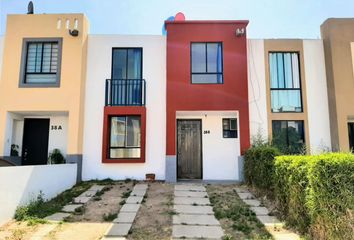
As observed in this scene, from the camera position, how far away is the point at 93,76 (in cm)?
1274

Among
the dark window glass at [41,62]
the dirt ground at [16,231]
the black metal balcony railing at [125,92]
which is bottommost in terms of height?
the dirt ground at [16,231]

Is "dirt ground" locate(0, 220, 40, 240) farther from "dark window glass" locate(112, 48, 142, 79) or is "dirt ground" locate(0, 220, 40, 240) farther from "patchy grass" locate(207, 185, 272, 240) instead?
"dark window glass" locate(112, 48, 142, 79)

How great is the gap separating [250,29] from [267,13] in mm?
1530

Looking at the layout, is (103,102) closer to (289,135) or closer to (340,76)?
(289,135)

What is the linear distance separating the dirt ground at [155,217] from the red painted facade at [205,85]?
100 inches

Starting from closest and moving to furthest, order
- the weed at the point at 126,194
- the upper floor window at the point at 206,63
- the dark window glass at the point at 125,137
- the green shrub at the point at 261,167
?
the green shrub at the point at 261,167, the weed at the point at 126,194, the dark window glass at the point at 125,137, the upper floor window at the point at 206,63

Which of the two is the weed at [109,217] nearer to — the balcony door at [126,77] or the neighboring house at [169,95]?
the neighboring house at [169,95]

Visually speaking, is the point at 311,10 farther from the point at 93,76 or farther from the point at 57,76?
the point at 57,76

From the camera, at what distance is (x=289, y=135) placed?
12.9 metres

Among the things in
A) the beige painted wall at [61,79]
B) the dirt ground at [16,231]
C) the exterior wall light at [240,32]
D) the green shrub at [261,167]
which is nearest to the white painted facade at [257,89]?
the exterior wall light at [240,32]

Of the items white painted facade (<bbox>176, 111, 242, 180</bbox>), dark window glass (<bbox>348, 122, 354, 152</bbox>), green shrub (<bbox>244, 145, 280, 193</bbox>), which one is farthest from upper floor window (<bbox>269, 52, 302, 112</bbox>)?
green shrub (<bbox>244, 145, 280, 193</bbox>)

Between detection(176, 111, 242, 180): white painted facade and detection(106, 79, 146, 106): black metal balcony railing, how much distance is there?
6.08ft

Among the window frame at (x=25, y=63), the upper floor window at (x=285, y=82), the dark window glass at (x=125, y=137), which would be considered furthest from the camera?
the upper floor window at (x=285, y=82)

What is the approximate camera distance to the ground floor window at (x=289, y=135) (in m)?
12.7
